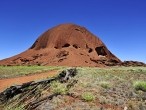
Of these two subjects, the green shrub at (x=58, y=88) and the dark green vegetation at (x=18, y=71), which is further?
the dark green vegetation at (x=18, y=71)

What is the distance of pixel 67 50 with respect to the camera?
8138 centimetres

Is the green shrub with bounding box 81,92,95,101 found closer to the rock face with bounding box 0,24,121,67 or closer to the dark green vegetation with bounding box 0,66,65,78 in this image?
the dark green vegetation with bounding box 0,66,65,78

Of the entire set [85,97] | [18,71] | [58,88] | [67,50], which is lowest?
[85,97]

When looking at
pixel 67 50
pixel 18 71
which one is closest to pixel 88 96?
pixel 18 71

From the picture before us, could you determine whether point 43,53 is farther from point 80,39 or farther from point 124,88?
point 124,88

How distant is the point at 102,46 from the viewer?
96000mm

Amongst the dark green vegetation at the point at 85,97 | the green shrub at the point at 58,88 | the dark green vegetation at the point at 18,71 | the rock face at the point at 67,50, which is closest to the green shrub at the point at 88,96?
the dark green vegetation at the point at 85,97

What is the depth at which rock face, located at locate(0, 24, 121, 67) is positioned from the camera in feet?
253

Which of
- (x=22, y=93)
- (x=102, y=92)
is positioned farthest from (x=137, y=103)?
(x=22, y=93)

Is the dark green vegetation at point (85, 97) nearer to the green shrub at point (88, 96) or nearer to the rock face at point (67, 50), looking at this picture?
the green shrub at point (88, 96)

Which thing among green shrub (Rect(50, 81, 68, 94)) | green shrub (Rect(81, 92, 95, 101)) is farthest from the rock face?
green shrub (Rect(81, 92, 95, 101))

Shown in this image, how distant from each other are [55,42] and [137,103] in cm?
7637

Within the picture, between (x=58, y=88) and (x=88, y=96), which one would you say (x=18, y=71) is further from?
(x=88, y=96)

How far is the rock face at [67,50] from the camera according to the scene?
77062 millimetres
